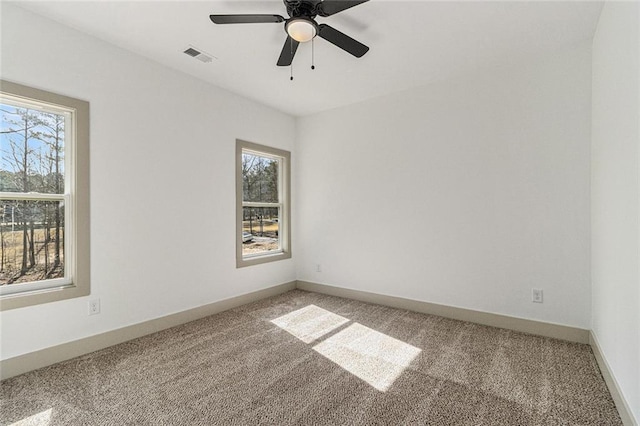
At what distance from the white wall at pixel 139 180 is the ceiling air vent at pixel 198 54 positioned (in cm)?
43

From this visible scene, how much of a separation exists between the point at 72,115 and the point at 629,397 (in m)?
4.27

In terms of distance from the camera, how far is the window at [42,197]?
226cm

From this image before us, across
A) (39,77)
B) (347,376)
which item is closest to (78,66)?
(39,77)

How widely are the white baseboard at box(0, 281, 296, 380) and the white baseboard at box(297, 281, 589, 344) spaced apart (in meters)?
1.43

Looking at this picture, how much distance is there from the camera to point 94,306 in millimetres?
2578

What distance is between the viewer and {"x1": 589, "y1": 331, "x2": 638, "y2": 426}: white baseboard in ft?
5.27

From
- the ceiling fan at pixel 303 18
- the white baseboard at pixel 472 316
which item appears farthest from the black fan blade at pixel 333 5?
the white baseboard at pixel 472 316

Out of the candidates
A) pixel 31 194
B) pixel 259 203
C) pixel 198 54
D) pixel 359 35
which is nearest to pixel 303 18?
pixel 359 35

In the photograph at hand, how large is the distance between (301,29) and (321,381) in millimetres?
2413

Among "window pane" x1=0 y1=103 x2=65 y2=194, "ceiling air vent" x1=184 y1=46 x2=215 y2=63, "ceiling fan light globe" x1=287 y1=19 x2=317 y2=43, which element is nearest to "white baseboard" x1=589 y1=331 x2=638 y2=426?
"ceiling fan light globe" x1=287 y1=19 x2=317 y2=43

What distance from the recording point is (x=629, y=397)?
5.35ft

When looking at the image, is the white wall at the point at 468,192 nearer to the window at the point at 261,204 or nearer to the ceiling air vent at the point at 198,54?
the window at the point at 261,204

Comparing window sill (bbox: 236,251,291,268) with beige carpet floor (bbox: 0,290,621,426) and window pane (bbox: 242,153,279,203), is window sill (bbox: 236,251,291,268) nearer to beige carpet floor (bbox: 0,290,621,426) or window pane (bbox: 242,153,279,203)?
window pane (bbox: 242,153,279,203)

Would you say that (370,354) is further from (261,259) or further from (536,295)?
(261,259)
